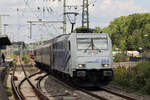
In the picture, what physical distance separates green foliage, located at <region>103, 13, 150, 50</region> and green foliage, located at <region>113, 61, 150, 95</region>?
51691 mm

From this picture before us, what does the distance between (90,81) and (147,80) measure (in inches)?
124

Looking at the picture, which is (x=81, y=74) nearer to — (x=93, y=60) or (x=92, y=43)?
(x=93, y=60)

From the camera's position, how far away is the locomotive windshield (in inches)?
666

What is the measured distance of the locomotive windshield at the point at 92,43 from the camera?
16922mm

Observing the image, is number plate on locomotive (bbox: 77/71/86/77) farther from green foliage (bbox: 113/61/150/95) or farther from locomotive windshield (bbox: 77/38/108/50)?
green foliage (bbox: 113/61/150/95)

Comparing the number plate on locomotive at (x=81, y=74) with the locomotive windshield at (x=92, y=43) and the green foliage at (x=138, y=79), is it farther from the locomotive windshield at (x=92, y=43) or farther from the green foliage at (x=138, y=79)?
the green foliage at (x=138, y=79)

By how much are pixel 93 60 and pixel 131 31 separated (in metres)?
63.3

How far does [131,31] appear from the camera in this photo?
257ft

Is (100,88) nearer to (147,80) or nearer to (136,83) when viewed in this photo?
(136,83)

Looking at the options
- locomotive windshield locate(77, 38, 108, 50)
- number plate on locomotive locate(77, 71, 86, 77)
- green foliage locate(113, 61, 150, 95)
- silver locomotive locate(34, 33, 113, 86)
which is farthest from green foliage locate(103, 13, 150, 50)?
number plate on locomotive locate(77, 71, 86, 77)

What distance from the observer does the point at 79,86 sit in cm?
1819

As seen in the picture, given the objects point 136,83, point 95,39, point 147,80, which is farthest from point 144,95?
point 95,39

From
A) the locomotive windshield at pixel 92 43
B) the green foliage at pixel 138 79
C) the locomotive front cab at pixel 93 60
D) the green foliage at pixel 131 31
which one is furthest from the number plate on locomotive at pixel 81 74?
the green foliage at pixel 131 31

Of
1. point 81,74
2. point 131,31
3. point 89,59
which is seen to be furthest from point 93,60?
point 131,31
